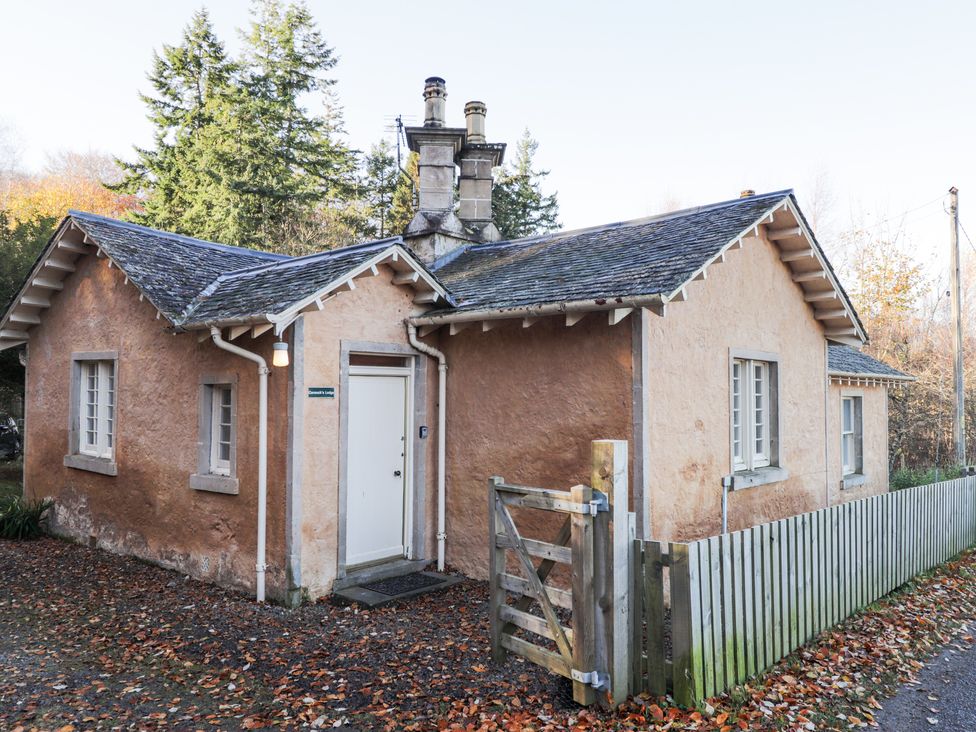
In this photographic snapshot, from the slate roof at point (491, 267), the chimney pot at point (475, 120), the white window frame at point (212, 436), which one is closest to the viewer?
the slate roof at point (491, 267)

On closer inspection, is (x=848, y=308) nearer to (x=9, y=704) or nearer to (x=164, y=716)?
(x=164, y=716)

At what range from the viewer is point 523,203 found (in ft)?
107

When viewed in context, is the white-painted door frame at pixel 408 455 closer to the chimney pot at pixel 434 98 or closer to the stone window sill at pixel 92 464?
the stone window sill at pixel 92 464

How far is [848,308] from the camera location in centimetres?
1036

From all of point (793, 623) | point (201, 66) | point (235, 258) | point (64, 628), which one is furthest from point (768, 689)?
point (201, 66)

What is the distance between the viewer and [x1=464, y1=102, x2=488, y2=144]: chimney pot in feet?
45.7

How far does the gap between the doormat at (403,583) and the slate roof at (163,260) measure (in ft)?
13.2

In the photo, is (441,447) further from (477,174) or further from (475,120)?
(475,120)

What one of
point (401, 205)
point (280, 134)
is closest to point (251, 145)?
point (280, 134)

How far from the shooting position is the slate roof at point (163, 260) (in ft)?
27.8

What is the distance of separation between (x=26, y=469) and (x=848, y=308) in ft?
47.0

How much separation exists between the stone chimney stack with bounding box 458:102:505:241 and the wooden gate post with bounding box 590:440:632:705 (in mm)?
9579

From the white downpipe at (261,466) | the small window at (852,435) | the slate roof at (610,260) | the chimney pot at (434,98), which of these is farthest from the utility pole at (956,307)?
the white downpipe at (261,466)

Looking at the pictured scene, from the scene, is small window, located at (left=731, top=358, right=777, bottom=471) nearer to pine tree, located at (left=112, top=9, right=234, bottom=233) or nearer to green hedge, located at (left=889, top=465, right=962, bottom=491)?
green hedge, located at (left=889, top=465, right=962, bottom=491)
